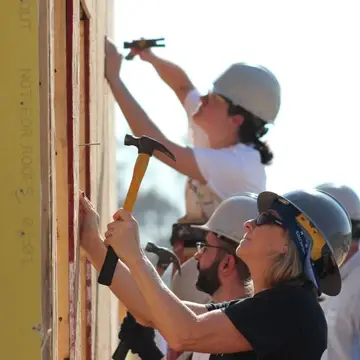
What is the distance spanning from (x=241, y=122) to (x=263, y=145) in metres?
0.19

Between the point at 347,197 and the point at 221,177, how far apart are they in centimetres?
90

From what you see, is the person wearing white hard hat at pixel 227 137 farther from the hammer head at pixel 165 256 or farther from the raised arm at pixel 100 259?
the raised arm at pixel 100 259

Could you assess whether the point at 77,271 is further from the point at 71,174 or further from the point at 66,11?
the point at 66,11

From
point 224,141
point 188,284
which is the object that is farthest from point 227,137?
point 188,284

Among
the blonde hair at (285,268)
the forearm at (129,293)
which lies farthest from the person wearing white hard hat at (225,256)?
the blonde hair at (285,268)

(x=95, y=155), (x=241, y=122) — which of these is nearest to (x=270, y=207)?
(x=95, y=155)

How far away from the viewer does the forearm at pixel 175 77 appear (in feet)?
22.2

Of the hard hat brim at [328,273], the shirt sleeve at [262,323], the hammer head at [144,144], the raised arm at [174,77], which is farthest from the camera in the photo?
the raised arm at [174,77]

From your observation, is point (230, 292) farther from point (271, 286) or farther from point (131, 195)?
point (131, 195)

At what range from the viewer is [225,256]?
202 inches

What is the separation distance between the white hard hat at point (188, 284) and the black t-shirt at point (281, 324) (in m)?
2.11

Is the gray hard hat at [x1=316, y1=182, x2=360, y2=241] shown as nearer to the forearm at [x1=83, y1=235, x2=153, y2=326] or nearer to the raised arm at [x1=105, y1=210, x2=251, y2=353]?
the forearm at [x1=83, y1=235, x2=153, y2=326]

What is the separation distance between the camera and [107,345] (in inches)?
251

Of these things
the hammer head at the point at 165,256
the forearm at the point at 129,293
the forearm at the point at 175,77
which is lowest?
the hammer head at the point at 165,256
